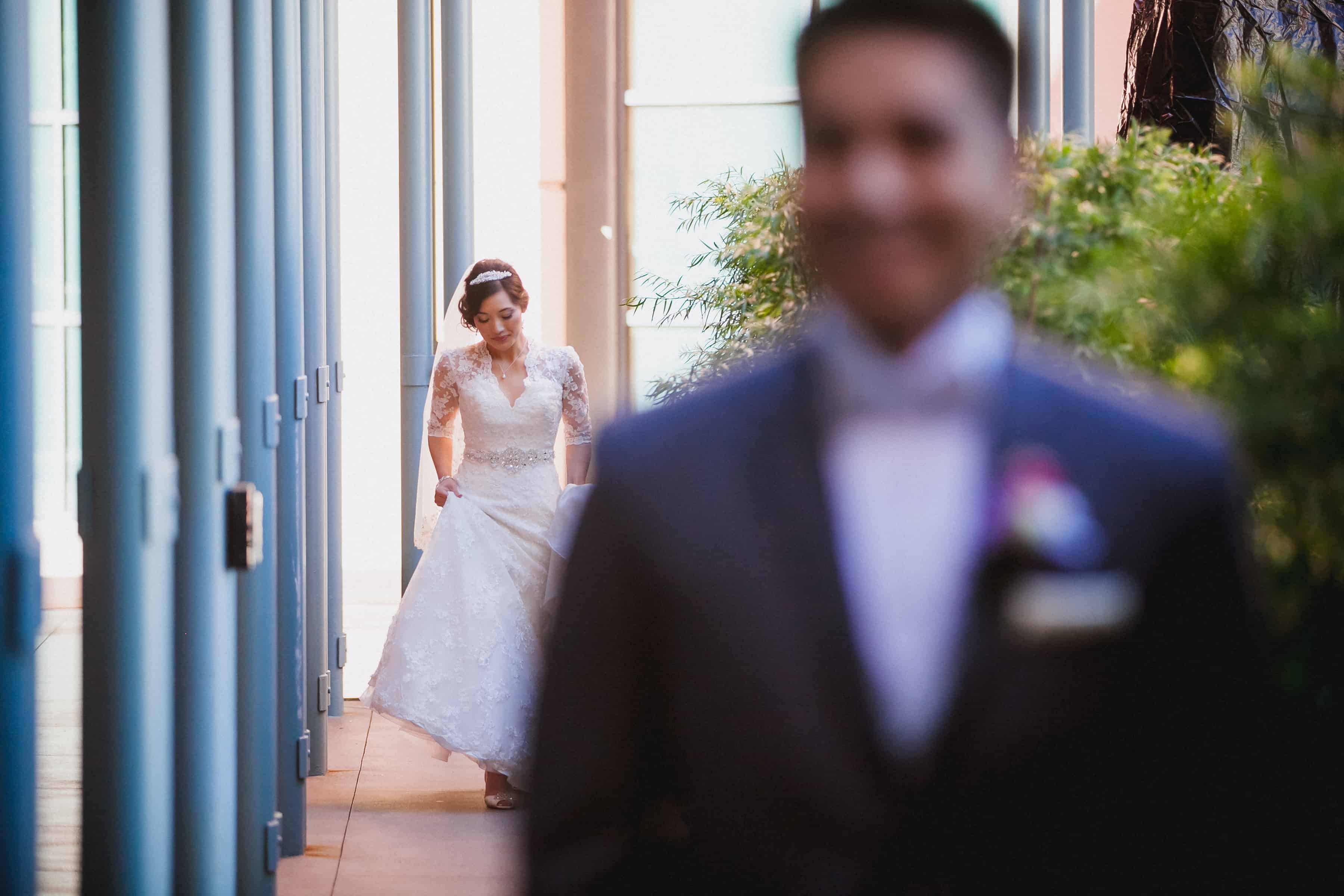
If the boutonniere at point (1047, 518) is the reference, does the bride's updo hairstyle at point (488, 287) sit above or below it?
above

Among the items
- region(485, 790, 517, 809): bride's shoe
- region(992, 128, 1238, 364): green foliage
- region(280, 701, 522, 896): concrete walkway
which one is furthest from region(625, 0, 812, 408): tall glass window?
region(992, 128, 1238, 364): green foliage

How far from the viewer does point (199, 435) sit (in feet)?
8.85

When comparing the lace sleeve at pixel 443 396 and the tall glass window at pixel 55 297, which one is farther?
the tall glass window at pixel 55 297

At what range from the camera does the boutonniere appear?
90 centimetres

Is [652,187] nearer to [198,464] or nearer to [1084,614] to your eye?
[198,464]

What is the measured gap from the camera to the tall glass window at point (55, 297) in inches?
267

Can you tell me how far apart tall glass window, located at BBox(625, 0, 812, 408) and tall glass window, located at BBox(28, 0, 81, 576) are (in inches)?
120

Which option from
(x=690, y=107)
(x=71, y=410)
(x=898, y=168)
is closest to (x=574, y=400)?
(x=690, y=107)

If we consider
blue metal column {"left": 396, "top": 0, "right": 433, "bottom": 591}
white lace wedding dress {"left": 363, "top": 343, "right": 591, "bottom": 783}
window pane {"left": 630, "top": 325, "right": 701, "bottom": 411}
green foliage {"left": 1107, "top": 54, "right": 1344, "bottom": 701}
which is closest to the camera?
green foliage {"left": 1107, "top": 54, "right": 1344, "bottom": 701}

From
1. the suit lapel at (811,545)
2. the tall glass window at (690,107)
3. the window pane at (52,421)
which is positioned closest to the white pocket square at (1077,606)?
the suit lapel at (811,545)

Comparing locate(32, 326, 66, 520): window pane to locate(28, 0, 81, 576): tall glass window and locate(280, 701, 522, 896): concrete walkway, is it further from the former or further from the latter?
locate(280, 701, 522, 896): concrete walkway

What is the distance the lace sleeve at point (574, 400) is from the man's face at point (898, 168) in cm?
419

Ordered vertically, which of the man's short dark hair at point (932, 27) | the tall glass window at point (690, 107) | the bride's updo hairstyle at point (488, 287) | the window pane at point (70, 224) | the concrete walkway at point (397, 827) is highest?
the tall glass window at point (690, 107)

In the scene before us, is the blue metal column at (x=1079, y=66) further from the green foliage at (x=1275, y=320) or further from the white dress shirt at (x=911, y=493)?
the white dress shirt at (x=911, y=493)
